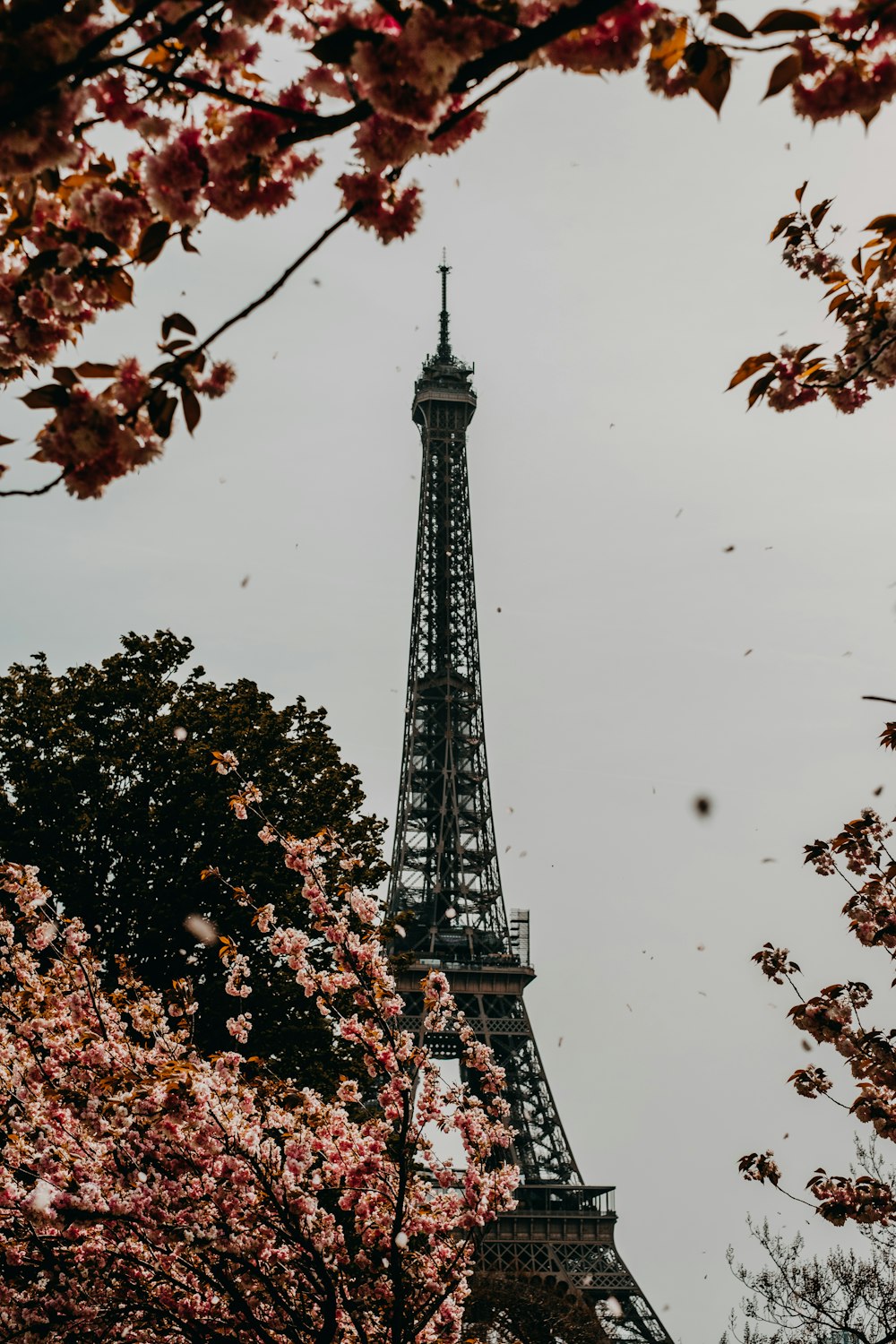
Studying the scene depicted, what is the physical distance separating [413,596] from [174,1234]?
37737 mm

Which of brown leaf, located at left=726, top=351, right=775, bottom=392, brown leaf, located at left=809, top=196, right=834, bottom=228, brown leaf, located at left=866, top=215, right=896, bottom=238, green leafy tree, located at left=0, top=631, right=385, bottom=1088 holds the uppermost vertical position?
green leafy tree, located at left=0, top=631, right=385, bottom=1088

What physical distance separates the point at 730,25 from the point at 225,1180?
7.32m

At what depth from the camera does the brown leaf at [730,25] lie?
2.34 m

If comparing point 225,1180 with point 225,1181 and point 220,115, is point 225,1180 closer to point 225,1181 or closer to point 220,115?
point 225,1181

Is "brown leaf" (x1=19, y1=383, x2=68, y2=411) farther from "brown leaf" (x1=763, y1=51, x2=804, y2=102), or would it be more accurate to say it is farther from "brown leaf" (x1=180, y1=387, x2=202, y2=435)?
"brown leaf" (x1=763, y1=51, x2=804, y2=102)

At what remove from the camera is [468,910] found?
37719 mm

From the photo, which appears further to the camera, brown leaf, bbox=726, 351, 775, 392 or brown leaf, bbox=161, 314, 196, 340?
brown leaf, bbox=726, 351, 775, 392

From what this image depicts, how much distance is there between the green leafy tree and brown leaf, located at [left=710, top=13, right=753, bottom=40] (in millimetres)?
11837

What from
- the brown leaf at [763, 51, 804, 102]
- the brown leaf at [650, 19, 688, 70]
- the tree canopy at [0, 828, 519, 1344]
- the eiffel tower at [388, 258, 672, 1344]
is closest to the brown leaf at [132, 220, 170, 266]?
the brown leaf at [650, 19, 688, 70]

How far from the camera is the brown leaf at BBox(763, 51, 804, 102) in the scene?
2.39 m

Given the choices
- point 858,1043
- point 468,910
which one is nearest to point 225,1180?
point 858,1043

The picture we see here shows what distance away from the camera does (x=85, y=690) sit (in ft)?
51.7

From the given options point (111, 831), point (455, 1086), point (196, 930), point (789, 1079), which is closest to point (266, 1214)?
point (455, 1086)

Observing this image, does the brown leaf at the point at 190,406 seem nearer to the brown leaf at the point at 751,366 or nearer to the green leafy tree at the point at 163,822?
the brown leaf at the point at 751,366
